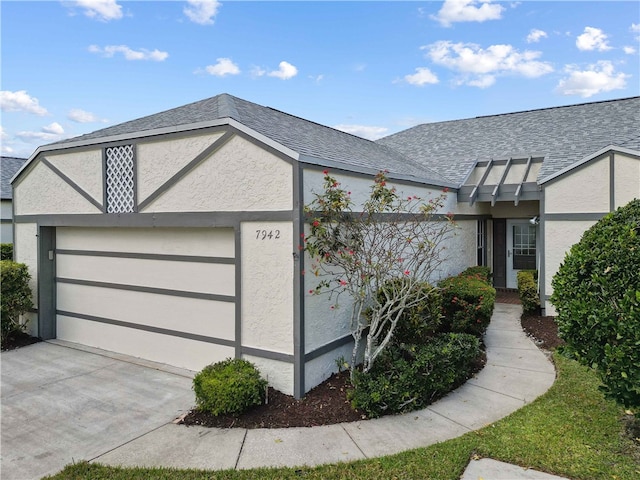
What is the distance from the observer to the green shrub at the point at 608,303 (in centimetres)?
383

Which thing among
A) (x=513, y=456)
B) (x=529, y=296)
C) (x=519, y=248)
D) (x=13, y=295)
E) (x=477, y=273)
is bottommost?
(x=513, y=456)

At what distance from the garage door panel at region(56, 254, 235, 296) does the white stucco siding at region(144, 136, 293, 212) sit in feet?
3.46

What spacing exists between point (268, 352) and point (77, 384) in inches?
126

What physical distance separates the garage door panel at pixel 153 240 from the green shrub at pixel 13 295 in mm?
914

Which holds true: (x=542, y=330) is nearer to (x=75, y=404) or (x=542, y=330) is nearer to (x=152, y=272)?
(x=152, y=272)

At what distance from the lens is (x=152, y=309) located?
745 cm

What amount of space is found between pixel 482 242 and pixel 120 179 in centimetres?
1114

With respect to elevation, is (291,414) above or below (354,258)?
below

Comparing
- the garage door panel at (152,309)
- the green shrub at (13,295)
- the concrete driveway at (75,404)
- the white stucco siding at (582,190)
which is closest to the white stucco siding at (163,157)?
the garage door panel at (152,309)

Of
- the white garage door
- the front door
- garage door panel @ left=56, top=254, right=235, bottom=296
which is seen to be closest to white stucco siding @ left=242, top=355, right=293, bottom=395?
the white garage door

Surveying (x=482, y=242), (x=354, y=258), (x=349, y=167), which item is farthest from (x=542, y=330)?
(x=349, y=167)

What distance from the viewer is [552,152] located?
12148mm

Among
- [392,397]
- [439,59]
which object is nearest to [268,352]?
[392,397]

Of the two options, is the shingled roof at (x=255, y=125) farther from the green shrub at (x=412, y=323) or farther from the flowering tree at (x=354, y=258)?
the green shrub at (x=412, y=323)
